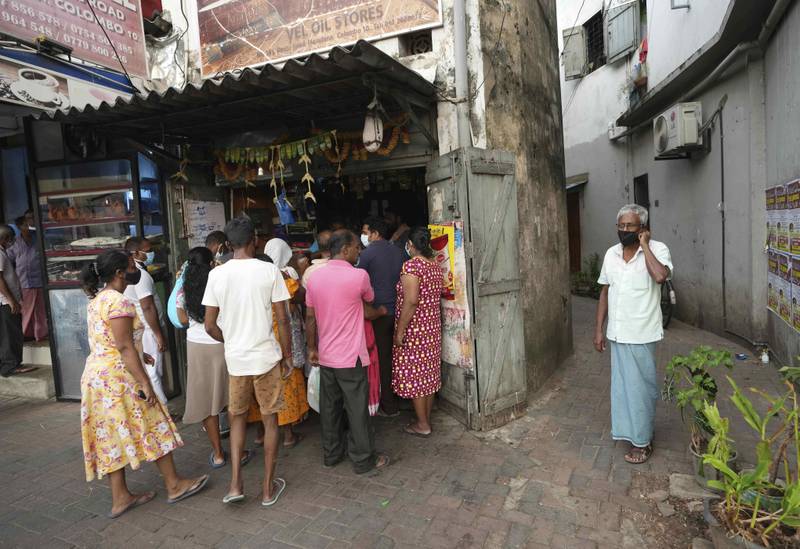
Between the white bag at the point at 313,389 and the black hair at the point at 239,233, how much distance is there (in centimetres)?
147

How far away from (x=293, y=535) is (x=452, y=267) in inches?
97.5

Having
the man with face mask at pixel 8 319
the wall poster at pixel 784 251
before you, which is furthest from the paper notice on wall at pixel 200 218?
the wall poster at pixel 784 251

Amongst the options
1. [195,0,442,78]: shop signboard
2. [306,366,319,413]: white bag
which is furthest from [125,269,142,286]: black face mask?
[195,0,442,78]: shop signboard

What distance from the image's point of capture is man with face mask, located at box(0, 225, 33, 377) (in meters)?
6.08

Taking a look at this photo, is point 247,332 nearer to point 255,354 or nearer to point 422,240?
point 255,354

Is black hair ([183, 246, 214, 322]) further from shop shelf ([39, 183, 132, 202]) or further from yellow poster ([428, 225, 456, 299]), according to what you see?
shop shelf ([39, 183, 132, 202])

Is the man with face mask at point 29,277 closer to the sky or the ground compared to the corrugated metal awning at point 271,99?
closer to the ground

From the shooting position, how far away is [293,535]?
3055mm

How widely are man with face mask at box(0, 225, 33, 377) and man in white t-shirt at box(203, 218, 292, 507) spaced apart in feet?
14.7

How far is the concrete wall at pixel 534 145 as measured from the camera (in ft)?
16.1

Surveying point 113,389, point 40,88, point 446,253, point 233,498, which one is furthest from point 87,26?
point 233,498

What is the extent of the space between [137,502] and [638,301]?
4.00m

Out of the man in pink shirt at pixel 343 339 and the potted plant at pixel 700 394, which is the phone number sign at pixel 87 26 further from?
the potted plant at pixel 700 394

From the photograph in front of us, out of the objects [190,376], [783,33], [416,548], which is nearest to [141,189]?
[190,376]
